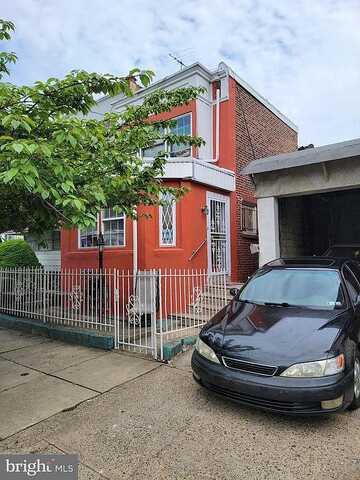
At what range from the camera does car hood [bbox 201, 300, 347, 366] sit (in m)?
3.65

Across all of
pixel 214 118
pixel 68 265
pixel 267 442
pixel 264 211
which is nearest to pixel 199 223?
pixel 264 211

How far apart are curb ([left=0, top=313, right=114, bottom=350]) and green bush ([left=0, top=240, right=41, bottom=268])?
99.2 inches

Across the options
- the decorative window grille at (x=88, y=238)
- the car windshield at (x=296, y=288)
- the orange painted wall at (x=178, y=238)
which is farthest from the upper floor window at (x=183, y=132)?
the car windshield at (x=296, y=288)

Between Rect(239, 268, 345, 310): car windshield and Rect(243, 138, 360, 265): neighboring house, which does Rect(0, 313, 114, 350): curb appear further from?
Rect(243, 138, 360, 265): neighboring house

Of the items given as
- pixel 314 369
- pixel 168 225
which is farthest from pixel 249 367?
pixel 168 225

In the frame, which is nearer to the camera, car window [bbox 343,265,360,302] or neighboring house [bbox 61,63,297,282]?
car window [bbox 343,265,360,302]

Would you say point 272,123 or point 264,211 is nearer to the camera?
point 264,211

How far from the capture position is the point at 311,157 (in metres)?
7.10

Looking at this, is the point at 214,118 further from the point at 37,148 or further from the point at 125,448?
the point at 125,448

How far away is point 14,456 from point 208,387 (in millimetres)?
2009

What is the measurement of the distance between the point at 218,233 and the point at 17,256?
6.64 meters

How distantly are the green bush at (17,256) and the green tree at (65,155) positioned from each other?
6.47 meters

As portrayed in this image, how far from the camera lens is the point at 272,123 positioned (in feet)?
41.9

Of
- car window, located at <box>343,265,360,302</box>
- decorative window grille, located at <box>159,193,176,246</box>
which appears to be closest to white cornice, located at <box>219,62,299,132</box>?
decorative window grille, located at <box>159,193,176,246</box>
